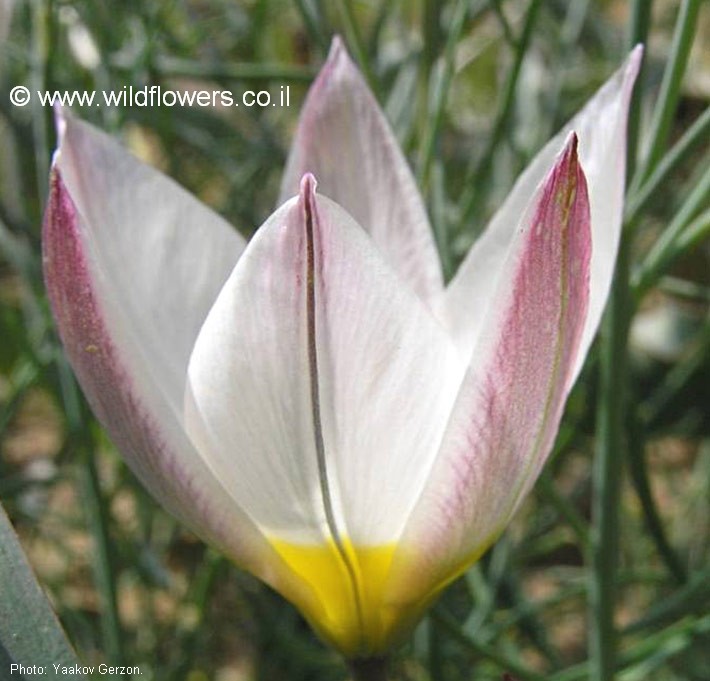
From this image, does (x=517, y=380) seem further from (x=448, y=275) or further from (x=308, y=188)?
(x=448, y=275)

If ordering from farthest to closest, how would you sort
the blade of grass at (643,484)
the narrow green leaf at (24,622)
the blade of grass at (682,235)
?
the blade of grass at (643,484) < the blade of grass at (682,235) < the narrow green leaf at (24,622)

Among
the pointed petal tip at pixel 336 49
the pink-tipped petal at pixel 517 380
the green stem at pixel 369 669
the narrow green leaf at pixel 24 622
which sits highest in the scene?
the pointed petal tip at pixel 336 49

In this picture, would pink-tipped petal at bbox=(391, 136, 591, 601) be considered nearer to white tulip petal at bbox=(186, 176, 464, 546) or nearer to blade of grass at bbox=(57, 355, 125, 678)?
white tulip petal at bbox=(186, 176, 464, 546)

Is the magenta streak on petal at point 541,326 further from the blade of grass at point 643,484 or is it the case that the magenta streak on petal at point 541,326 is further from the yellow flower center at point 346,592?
the blade of grass at point 643,484

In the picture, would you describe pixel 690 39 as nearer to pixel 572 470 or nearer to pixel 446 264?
pixel 446 264

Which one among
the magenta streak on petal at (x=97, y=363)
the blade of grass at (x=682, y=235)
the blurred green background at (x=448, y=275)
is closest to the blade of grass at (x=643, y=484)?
the blurred green background at (x=448, y=275)

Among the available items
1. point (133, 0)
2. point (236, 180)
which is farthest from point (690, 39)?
point (236, 180)
